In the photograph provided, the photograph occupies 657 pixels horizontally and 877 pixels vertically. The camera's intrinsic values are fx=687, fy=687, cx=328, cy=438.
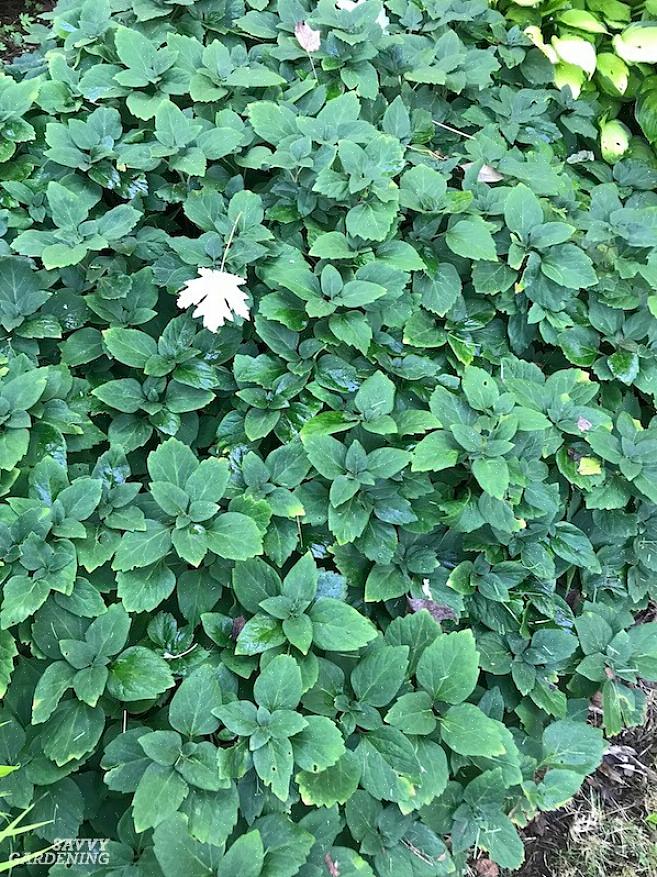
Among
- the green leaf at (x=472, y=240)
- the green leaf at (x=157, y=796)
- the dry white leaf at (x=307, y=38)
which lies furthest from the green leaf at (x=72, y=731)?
the dry white leaf at (x=307, y=38)

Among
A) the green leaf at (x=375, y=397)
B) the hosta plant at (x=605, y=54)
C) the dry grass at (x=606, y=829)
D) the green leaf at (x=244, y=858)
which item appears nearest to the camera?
the green leaf at (x=244, y=858)

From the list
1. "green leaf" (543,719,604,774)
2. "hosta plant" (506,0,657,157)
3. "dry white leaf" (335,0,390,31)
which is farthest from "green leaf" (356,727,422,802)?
"hosta plant" (506,0,657,157)

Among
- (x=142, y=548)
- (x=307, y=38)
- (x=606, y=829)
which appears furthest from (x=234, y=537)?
(x=307, y=38)

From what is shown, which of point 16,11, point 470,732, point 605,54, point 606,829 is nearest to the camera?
point 470,732

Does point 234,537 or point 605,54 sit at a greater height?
point 605,54

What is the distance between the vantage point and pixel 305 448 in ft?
5.88

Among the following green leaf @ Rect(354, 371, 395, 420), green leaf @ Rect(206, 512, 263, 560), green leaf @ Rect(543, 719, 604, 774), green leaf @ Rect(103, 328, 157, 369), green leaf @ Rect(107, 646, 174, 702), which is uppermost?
green leaf @ Rect(103, 328, 157, 369)

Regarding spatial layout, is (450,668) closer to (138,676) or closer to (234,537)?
(234,537)

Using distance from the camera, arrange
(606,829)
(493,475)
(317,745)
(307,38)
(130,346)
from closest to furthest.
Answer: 1. (317,745)
2. (493,475)
3. (130,346)
4. (606,829)
5. (307,38)

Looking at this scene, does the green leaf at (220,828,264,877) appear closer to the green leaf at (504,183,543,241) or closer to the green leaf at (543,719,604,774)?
the green leaf at (543,719,604,774)

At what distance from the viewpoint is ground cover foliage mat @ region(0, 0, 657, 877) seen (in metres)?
1.53

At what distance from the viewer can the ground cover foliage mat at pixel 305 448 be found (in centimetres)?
153

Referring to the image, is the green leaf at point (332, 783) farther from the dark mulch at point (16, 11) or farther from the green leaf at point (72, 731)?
the dark mulch at point (16, 11)

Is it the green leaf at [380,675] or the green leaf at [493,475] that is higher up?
the green leaf at [493,475]
